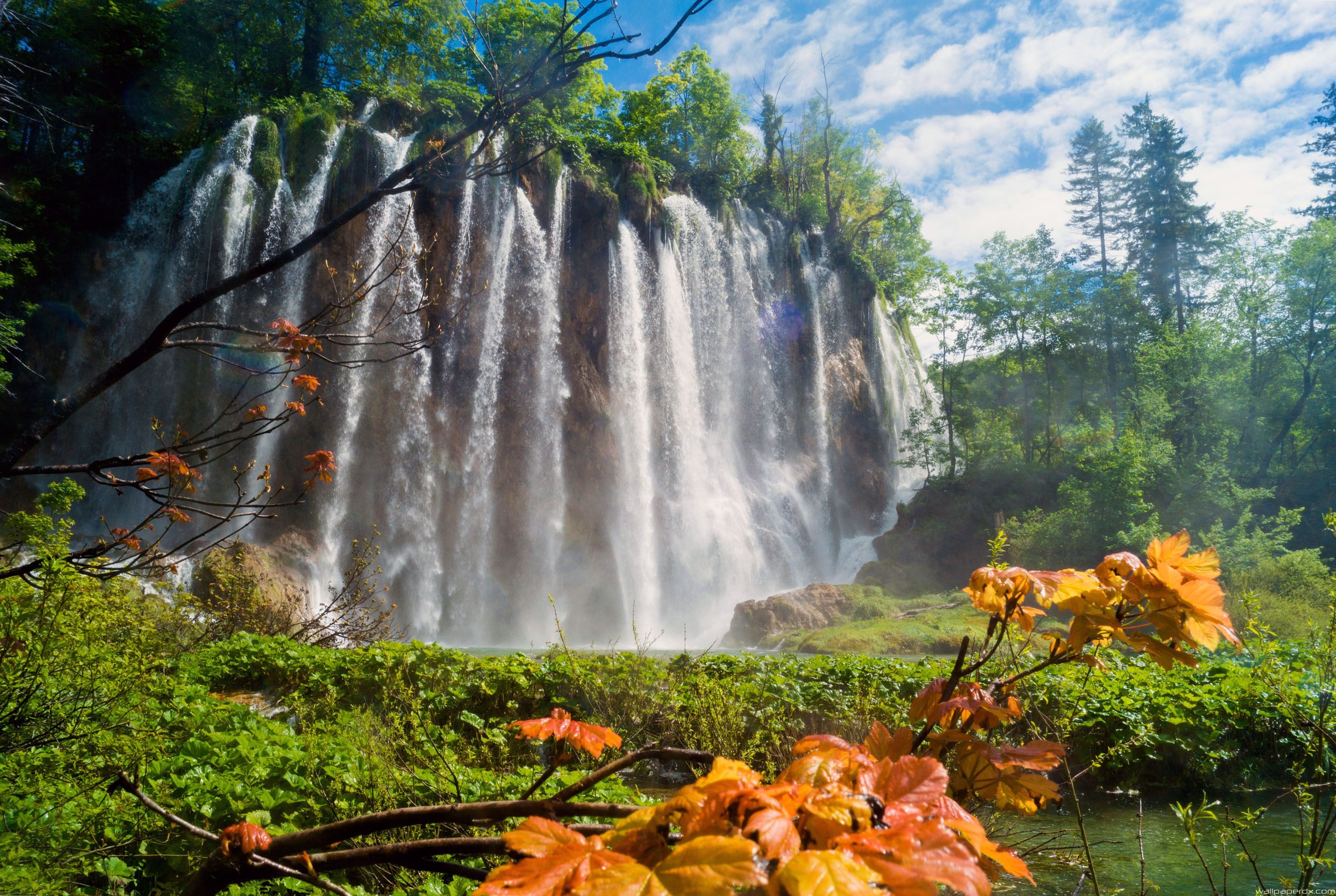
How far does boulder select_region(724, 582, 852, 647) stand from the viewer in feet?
53.0

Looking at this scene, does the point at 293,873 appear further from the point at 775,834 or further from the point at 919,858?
the point at 919,858

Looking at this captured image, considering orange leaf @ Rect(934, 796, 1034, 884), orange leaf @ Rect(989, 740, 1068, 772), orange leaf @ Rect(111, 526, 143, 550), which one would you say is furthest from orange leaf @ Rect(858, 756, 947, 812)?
orange leaf @ Rect(111, 526, 143, 550)

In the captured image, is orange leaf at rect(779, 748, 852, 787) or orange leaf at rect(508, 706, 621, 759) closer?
orange leaf at rect(779, 748, 852, 787)

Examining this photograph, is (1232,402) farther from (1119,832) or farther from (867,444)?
(1119,832)

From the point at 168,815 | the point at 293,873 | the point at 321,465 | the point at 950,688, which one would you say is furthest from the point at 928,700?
the point at 321,465

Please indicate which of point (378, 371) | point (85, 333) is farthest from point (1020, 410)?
point (85, 333)

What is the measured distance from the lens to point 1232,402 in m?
26.1

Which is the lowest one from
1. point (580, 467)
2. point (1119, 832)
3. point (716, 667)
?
point (1119, 832)

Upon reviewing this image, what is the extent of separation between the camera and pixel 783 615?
16.3m

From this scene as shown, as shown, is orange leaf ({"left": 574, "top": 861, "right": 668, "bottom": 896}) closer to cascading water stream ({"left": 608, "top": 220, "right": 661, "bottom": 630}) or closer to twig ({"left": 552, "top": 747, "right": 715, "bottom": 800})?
twig ({"left": 552, "top": 747, "right": 715, "bottom": 800})

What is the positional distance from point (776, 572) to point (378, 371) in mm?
13596

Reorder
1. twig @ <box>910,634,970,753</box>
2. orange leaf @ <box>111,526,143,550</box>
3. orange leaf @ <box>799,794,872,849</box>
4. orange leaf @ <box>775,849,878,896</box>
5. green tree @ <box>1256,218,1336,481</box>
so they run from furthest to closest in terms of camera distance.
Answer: green tree @ <box>1256,218,1336,481</box> → orange leaf @ <box>111,526,143,550</box> → twig @ <box>910,634,970,753</box> → orange leaf @ <box>799,794,872,849</box> → orange leaf @ <box>775,849,878,896</box>

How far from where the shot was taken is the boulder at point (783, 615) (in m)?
16.1

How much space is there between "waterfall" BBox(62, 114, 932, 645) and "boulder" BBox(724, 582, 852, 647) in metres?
1.48
